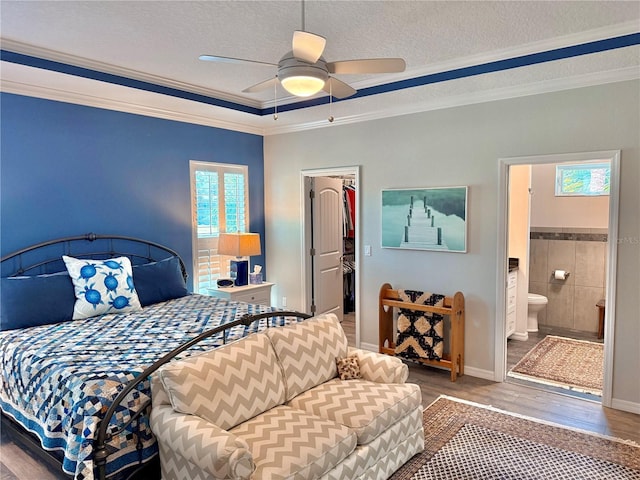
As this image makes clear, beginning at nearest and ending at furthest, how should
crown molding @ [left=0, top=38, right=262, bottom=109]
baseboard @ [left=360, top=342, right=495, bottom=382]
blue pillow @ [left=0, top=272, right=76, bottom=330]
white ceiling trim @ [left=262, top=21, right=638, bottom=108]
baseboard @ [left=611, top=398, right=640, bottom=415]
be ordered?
white ceiling trim @ [left=262, top=21, right=638, bottom=108], crown molding @ [left=0, top=38, right=262, bottom=109], blue pillow @ [left=0, top=272, right=76, bottom=330], baseboard @ [left=611, top=398, right=640, bottom=415], baseboard @ [left=360, top=342, right=495, bottom=382]

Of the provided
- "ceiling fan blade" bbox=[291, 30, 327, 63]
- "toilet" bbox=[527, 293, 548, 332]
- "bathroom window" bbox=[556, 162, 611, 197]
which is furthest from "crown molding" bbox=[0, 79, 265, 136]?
"toilet" bbox=[527, 293, 548, 332]

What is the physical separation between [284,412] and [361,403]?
463 millimetres

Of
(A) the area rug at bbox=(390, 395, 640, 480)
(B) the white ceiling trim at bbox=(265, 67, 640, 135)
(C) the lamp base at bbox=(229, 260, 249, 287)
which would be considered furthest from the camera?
(C) the lamp base at bbox=(229, 260, 249, 287)

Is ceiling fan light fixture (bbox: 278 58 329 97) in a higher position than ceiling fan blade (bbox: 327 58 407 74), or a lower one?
lower

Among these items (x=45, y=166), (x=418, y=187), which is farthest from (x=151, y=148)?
(x=418, y=187)

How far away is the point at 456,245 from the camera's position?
425 centimetres

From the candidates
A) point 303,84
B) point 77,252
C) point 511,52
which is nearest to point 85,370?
point 77,252

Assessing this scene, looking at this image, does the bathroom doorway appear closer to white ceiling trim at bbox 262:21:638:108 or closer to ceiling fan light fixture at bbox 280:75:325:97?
white ceiling trim at bbox 262:21:638:108

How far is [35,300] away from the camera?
11.0ft

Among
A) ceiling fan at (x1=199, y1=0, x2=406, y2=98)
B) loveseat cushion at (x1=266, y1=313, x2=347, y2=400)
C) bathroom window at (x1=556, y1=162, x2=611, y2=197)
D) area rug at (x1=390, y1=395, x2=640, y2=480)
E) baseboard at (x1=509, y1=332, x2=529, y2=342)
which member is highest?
ceiling fan at (x1=199, y1=0, x2=406, y2=98)

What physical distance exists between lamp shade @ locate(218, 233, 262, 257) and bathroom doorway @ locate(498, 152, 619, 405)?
2.93 metres

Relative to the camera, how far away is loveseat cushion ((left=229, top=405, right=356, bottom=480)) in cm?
204

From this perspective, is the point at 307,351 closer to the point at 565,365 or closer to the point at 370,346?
the point at 370,346

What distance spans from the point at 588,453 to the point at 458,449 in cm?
86
